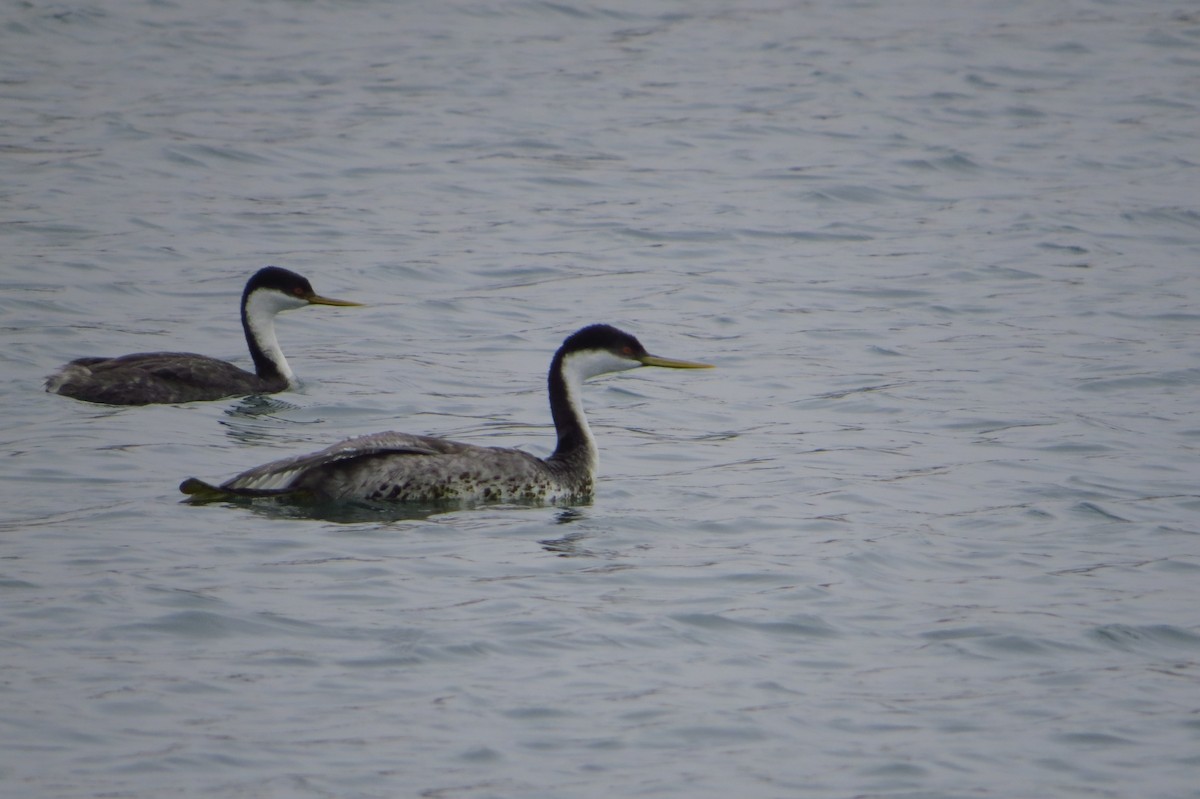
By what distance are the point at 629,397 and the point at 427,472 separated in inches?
135

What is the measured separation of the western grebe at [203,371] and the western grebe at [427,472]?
2.31 m

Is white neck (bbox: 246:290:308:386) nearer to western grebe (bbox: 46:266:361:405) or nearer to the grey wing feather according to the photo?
western grebe (bbox: 46:266:361:405)

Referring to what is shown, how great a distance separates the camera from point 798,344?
47.4 feet

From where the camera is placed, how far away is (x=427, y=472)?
9.93 metres

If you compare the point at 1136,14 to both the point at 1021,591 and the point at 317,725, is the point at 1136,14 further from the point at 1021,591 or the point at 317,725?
the point at 317,725

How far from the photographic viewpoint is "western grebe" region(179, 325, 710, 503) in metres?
9.60

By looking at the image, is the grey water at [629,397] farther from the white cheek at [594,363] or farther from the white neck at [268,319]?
the white cheek at [594,363]

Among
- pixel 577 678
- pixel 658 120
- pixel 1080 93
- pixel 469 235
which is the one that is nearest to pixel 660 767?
pixel 577 678

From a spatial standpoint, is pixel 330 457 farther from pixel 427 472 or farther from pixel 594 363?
pixel 594 363

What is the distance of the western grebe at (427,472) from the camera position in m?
9.60

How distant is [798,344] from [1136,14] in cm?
1580

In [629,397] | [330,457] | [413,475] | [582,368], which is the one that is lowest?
[629,397]

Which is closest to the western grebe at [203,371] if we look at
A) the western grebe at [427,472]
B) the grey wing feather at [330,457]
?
the grey wing feather at [330,457]

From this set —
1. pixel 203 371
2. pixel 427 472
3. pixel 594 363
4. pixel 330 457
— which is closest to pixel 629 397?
pixel 594 363
